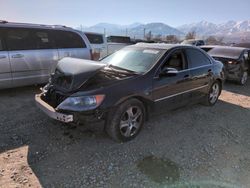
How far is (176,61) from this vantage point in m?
4.88

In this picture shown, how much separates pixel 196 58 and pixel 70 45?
3.66m

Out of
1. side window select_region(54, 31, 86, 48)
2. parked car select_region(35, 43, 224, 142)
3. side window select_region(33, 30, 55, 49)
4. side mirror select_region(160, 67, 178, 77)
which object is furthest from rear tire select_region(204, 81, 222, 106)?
side window select_region(33, 30, 55, 49)

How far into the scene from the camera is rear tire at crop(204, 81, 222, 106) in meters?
5.97

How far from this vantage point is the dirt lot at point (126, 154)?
9.98 ft

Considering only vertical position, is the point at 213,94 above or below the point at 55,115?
below

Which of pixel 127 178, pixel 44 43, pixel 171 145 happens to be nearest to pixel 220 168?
pixel 171 145

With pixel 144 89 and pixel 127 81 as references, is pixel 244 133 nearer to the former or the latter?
pixel 144 89

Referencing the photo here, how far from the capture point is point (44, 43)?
654 cm

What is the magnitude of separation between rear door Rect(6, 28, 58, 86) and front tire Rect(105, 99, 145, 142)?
3.51 meters

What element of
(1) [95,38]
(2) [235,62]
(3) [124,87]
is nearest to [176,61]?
(3) [124,87]

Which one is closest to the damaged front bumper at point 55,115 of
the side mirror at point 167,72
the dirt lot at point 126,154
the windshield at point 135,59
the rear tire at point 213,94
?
the dirt lot at point 126,154

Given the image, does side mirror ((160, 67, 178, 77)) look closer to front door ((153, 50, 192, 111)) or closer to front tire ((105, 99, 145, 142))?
front door ((153, 50, 192, 111))

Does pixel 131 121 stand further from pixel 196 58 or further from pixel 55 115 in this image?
pixel 196 58

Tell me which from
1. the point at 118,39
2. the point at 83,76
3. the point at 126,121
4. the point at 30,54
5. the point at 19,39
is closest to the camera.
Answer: the point at 83,76
